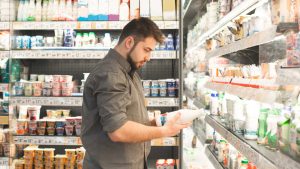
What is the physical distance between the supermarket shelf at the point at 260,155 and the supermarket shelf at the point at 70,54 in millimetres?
1039

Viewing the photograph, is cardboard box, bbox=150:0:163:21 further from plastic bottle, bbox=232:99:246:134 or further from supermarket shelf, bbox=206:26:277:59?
plastic bottle, bbox=232:99:246:134

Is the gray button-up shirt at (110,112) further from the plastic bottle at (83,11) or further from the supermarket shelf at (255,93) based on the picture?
the plastic bottle at (83,11)

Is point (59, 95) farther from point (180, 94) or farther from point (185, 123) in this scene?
point (185, 123)

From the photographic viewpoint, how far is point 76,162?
382cm

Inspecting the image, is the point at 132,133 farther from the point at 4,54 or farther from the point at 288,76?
the point at 4,54

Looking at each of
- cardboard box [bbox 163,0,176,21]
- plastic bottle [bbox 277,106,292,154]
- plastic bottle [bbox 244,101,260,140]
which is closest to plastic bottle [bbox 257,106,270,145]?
plastic bottle [bbox 244,101,260,140]

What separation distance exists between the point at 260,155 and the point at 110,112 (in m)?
0.79

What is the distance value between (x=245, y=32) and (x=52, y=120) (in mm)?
2091

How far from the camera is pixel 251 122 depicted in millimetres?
2420

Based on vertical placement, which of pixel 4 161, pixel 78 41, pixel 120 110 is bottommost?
pixel 4 161

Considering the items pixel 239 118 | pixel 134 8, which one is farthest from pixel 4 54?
pixel 239 118

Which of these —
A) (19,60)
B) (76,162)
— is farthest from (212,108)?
(19,60)

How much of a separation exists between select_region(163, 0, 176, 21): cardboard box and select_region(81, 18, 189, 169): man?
1.35 m

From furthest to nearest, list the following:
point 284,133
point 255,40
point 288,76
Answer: point 255,40, point 284,133, point 288,76
